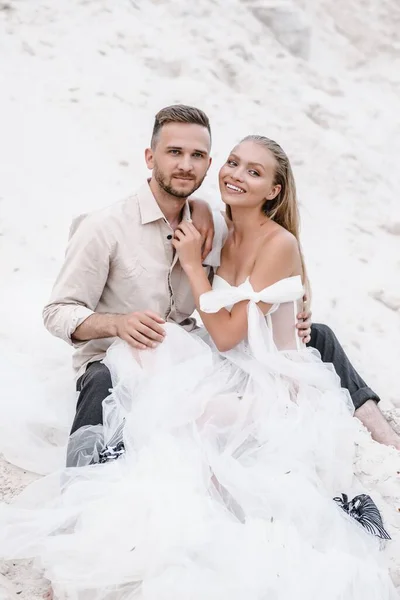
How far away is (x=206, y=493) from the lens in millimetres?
2186

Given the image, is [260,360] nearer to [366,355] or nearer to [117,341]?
[117,341]

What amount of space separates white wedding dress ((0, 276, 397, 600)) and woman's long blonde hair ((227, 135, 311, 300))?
32 centimetres

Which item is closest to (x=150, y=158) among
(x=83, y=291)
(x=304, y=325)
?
(x=83, y=291)

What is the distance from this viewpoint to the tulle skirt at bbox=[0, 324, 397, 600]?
1.97 m

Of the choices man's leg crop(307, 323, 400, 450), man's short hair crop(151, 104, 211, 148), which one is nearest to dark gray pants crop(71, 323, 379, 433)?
man's leg crop(307, 323, 400, 450)

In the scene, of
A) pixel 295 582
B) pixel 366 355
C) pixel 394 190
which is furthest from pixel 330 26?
pixel 295 582

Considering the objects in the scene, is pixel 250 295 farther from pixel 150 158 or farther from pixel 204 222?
pixel 150 158

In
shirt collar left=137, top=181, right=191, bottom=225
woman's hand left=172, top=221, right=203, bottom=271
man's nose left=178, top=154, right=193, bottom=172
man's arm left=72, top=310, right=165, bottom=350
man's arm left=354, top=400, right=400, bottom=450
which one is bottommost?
man's arm left=354, top=400, right=400, bottom=450

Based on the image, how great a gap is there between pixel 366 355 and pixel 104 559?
2.51 m

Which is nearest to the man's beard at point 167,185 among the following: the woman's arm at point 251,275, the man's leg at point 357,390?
the woman's arm at point 251,275

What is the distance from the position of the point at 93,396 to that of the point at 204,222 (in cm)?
88

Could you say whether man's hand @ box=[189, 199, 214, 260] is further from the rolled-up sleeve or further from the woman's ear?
the rolled-up sleeve

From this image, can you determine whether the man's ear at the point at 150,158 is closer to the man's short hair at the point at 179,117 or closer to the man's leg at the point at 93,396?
the man's short hair at the point at 179,117

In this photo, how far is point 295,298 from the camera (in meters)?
2.84
